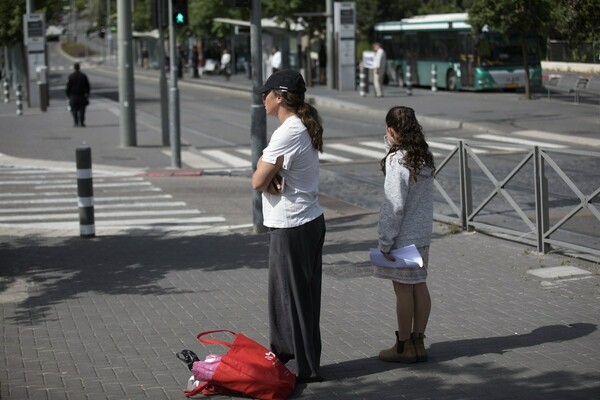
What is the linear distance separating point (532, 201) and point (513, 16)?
23.5m

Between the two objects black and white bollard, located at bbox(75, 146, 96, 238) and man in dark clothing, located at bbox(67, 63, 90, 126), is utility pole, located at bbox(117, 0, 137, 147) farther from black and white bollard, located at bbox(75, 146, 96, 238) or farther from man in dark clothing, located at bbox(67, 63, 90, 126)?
black and white bollard, located at bbox(75, 146, 96, 238)

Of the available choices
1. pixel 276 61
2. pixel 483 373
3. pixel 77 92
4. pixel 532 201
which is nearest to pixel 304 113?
pixel 483 373

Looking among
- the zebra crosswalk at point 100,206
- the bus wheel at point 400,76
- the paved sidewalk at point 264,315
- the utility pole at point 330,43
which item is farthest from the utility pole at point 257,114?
the bus wheel at point 400,76

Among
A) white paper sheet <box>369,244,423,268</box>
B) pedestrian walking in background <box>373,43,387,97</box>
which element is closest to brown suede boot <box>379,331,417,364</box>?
white paper sheet <box>369,244,423,268</box>

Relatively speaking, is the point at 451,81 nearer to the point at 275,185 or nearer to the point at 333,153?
the point at 333,153

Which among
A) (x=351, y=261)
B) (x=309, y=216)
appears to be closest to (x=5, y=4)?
(x=351, y=261)

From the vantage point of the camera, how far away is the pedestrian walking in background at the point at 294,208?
22.0 feet

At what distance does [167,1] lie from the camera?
75.9ft

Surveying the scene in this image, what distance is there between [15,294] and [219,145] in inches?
656

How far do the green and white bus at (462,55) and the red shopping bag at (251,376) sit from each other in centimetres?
3225

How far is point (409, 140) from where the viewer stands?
23.4 feet

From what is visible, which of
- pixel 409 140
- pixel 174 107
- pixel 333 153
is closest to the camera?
pixel 409 140

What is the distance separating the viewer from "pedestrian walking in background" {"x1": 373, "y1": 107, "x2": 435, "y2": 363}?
280 inches

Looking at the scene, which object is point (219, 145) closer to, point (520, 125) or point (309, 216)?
point (520, 125)
